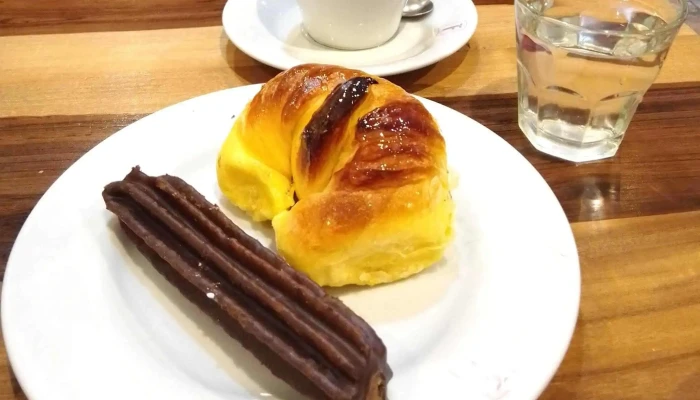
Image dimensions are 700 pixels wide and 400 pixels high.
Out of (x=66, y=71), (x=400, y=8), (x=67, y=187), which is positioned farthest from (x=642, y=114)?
(x=66, y=71)

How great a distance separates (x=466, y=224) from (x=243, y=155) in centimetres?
32

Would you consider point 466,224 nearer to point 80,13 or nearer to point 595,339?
point 595,339

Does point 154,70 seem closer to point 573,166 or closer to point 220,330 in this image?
point 220,330

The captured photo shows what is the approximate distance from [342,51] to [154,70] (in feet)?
1.25

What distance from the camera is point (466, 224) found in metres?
0.84

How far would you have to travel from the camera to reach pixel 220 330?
0.71m

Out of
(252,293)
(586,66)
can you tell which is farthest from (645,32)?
(252,293)

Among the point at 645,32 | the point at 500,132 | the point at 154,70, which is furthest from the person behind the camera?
the point at 154,70

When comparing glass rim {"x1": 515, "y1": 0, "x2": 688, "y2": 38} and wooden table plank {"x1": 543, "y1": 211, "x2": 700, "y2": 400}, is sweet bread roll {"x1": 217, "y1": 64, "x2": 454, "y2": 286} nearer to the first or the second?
wooden table plank {"x1": 543, "y1": 211, "x2": 700, "y2": 400}

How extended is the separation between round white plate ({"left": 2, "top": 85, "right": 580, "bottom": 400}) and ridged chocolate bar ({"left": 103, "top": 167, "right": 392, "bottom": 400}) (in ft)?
0.12

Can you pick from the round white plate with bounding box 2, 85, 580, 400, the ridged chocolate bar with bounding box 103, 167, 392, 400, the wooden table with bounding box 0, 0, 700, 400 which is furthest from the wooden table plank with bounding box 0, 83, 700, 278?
the ridged chocolate bar with bounding box 103, 167, 392, 400

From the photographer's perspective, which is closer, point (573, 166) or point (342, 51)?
point (573, 166)

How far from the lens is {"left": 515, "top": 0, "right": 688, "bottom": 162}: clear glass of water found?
3.19ft

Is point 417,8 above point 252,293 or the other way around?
the other way around
